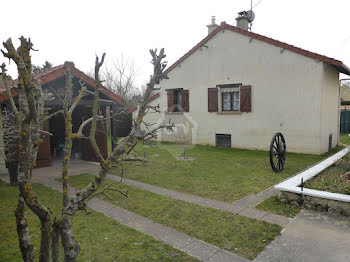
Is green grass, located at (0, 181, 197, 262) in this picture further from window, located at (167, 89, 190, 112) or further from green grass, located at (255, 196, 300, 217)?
window, located at (167, 89, 190, 112)

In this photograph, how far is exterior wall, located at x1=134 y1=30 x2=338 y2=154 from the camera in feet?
37.6

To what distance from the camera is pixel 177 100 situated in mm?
16219

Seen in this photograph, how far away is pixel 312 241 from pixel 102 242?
11.1ft

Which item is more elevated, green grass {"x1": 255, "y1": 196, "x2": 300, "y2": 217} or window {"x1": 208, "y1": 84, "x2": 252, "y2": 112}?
window {"x1": 208, "y1": 84, "x2": 252, "y2": 112}

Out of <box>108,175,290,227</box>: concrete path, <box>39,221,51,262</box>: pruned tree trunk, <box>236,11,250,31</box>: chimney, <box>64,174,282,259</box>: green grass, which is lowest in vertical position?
<box>108,175,290,227</box>: concrete path

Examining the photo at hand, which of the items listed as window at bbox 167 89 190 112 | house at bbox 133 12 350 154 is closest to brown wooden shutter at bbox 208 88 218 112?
house at bbox 133 12 350 154

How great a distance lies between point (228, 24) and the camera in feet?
43.6

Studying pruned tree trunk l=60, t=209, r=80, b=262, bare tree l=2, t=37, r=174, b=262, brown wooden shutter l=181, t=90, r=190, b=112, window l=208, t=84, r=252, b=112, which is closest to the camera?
bare tree l=2, t=37, r=174, b=262

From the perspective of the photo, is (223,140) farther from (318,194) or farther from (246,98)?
(318,194)

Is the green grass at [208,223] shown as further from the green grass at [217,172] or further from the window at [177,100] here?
the window at [177,100]

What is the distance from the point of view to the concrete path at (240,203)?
5093 millimetres

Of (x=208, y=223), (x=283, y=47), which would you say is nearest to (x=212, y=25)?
(x=283, y=47)

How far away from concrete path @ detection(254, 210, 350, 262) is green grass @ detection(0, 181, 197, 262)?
1.35 meters

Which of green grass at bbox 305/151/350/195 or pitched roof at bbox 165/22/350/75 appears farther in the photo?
pitched roof at bbox 165/22/350/75
